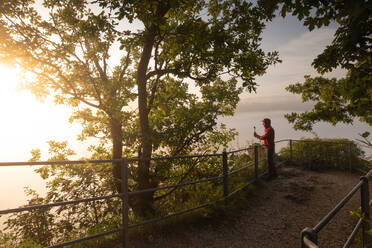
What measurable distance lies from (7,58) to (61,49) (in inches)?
54.1

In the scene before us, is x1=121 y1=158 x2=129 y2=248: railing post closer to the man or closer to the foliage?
the man

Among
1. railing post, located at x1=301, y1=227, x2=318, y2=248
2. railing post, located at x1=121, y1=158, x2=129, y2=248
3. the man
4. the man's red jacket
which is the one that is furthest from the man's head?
railing post, located at x1=301, y1=227, x2=318, y2=248

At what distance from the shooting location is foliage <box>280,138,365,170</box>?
12062mm

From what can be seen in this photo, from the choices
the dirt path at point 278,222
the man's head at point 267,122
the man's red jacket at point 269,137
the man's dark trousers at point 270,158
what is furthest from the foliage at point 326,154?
the dirt path at point 278,222

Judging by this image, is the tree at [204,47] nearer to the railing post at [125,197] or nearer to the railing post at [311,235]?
the railing post at [125,197]

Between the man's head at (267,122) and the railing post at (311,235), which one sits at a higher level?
the man's head at (267,122)

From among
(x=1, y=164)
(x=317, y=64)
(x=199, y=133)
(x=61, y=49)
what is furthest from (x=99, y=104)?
(x=317, y=64)

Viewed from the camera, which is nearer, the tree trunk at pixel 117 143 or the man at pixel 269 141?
the tree trunk at pixel 117 143

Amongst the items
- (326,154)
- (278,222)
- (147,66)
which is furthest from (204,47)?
(326,154)

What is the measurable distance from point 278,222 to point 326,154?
9162 millimetres

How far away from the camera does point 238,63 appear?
6367 millimetres

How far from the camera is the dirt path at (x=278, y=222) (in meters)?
4.81

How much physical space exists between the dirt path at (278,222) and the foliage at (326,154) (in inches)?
133

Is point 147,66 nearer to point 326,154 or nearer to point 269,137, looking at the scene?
point 269,137
